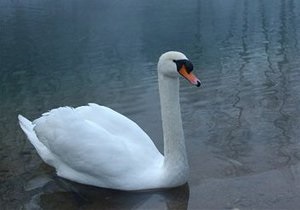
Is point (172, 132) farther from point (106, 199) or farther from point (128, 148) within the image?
point (106, 199)

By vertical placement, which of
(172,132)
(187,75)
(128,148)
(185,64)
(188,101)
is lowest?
(188,101)

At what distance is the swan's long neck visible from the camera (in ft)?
17.6

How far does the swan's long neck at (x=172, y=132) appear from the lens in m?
5.37

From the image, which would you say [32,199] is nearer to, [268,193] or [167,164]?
[167,164]

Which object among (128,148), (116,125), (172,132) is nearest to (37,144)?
(116,125)

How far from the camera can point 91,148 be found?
5445mm

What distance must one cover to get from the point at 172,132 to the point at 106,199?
98 centimetres

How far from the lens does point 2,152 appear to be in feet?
22.9

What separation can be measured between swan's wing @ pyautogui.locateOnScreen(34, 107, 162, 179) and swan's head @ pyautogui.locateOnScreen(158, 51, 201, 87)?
0.92m

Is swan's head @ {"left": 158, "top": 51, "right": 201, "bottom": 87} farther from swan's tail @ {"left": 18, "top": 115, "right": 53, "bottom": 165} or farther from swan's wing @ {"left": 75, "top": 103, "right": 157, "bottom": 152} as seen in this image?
swan's tail @ {"left": 18, "top": 115, "right": 53, "bottom": 165}

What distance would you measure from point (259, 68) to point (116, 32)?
1244cm

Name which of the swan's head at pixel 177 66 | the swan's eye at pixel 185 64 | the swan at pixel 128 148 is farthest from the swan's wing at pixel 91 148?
the swan's eye at pixel 185 64

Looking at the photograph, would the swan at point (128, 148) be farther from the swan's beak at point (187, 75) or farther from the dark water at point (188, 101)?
the dark water at point (188, 101)

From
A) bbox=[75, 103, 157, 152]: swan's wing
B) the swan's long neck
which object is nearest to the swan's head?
the swan's long neck
